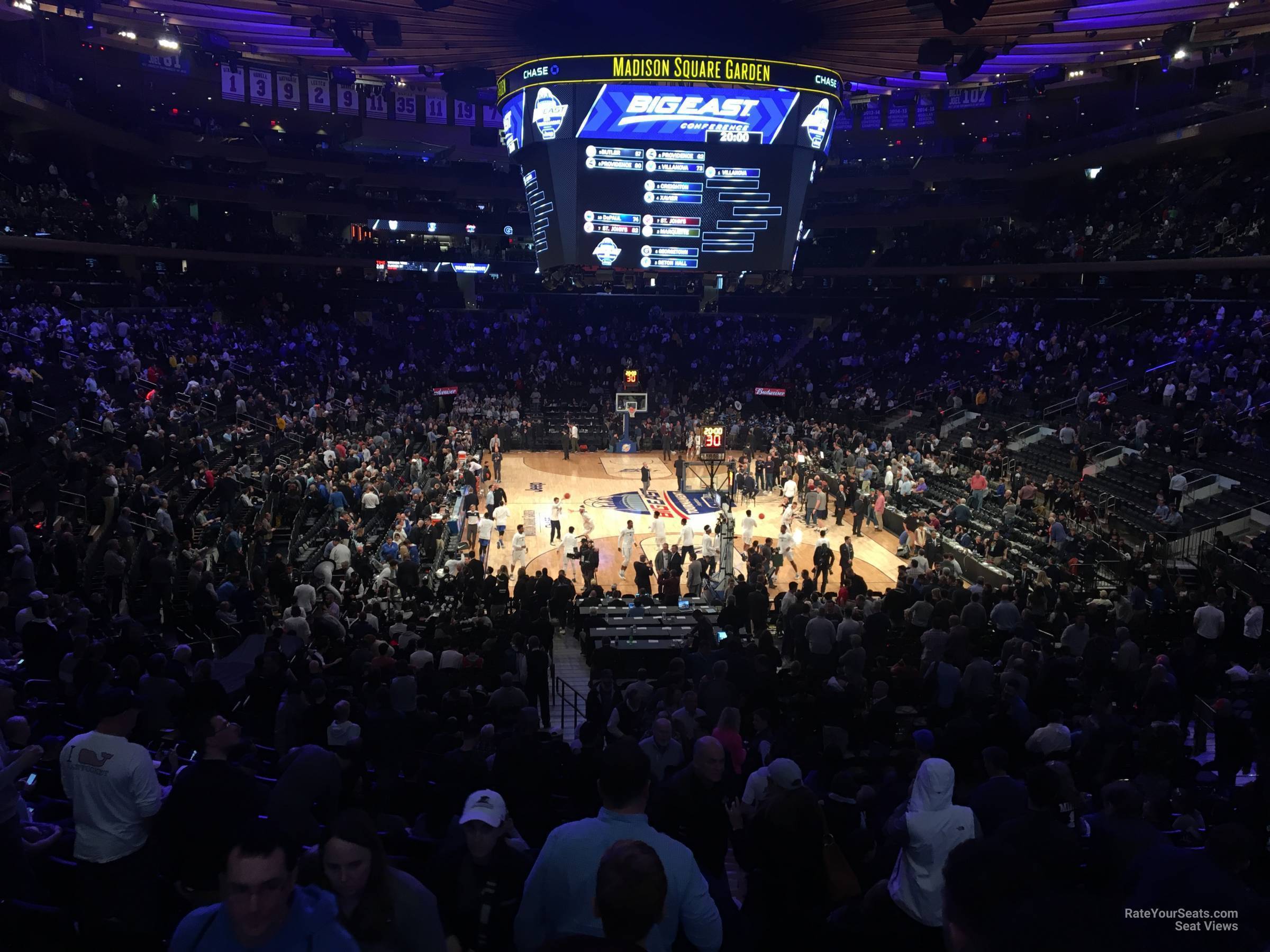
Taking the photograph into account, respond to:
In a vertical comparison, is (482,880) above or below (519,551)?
above

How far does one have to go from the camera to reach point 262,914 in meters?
2.71

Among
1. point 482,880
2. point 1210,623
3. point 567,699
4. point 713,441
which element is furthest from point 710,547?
point 482,880

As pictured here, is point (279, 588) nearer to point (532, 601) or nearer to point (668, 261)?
point (532, 601)

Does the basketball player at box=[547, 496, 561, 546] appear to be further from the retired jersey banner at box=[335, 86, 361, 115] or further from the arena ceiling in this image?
the retired jersey banner at box=[335, 86, 361, 115]

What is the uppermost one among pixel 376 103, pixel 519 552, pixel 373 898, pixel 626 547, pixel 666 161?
pixel 376 103

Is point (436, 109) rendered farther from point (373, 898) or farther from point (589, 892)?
point (589, 892)

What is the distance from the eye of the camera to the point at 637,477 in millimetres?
29484

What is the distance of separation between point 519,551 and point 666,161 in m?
9.71

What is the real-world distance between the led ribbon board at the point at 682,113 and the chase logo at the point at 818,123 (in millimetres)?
600

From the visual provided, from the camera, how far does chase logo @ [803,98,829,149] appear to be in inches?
833

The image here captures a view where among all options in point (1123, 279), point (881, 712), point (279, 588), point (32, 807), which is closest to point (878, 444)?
point (1123, 279)

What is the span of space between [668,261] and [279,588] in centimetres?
1248

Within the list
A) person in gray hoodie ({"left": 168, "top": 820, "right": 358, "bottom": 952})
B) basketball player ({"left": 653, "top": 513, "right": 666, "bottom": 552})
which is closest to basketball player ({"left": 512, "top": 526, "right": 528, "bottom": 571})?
basketball player ({"left": 653, "top": 513, "right": 666, "bottom": 552})

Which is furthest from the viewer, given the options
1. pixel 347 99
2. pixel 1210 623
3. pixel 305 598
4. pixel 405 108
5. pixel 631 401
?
pixel 405 108
